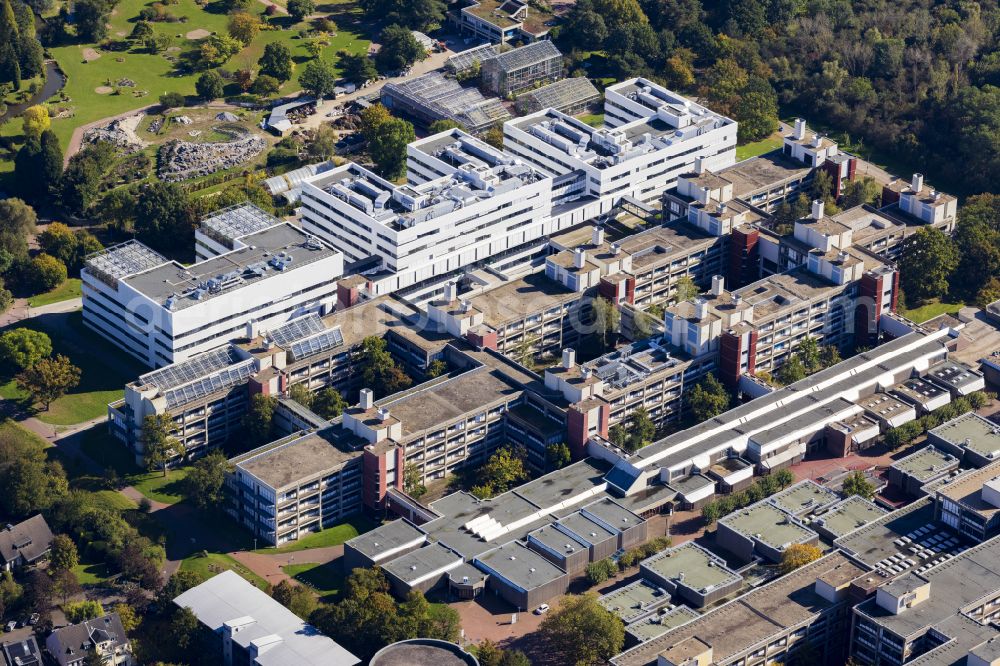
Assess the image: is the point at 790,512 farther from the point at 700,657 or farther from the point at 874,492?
the point at 700,657

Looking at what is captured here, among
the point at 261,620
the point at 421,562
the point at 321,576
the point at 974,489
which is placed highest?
the point at 261,620

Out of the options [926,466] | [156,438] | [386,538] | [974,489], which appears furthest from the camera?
[926,466]

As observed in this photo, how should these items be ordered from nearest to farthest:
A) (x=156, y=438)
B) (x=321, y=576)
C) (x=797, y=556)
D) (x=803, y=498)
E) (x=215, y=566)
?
(x=797, y=556) < (x=321, y=576) < (x=215, y=566) < (x=803, y=498) < (x=156, y=438)

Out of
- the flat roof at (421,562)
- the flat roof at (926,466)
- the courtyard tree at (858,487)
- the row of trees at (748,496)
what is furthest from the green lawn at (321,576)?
the flat roof at (926,466)

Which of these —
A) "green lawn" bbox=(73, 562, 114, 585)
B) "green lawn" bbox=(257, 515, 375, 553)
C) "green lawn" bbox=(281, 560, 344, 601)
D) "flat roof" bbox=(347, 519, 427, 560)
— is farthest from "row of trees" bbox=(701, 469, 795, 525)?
"green lawn" bbox=(73, 562, 114, 585)

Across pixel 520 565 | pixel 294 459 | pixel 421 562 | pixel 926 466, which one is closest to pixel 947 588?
pixel 926 466

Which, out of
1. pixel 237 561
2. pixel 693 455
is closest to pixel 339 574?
pixel 237 561

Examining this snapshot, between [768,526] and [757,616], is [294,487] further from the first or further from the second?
[757,616]
